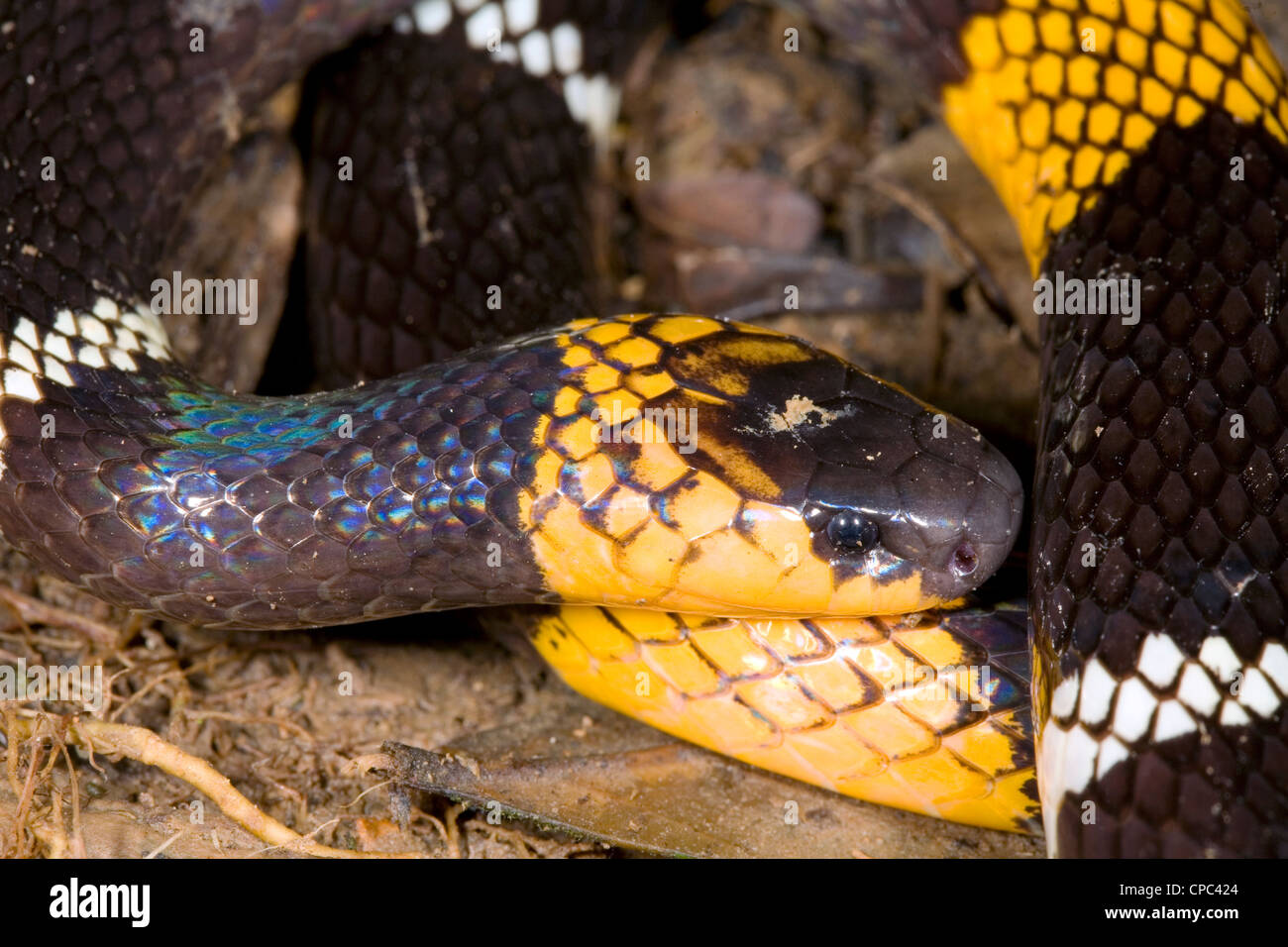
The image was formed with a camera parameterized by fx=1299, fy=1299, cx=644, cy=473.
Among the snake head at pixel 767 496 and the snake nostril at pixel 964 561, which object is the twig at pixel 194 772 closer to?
the snake head at pixel 767 496

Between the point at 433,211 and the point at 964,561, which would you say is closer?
the point at 964,561

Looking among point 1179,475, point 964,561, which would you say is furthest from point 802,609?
point 1179,475

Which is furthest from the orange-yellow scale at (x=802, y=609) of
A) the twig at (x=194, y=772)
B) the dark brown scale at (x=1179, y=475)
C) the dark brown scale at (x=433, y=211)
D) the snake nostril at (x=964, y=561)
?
the dark brown scale at (x=433, y=211)

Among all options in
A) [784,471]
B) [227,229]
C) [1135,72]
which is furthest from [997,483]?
[227,229]

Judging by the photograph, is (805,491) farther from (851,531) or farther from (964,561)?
(964,561)

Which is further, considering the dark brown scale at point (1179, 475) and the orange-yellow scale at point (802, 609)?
the orange-yellow scale at point (802, 609)

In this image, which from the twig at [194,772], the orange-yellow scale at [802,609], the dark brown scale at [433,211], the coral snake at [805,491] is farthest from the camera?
the dark brown scale at [433,211]
